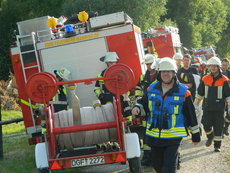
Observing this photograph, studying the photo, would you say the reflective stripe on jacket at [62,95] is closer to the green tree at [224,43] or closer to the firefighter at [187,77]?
the firefighter at [187,77]

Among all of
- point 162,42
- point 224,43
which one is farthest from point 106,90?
point 224,43

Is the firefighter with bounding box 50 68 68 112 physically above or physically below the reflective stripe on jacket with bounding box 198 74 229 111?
above

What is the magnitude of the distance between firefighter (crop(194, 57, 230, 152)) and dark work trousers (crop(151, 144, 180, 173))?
343 cm

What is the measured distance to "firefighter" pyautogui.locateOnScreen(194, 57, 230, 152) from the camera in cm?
890

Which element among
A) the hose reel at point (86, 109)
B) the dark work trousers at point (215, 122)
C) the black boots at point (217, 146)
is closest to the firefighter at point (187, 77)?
the dark work trousers at point (215, 122)

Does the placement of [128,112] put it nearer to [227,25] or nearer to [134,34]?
[134,34]

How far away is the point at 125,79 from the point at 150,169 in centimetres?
204

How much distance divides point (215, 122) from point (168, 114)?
3842 mm

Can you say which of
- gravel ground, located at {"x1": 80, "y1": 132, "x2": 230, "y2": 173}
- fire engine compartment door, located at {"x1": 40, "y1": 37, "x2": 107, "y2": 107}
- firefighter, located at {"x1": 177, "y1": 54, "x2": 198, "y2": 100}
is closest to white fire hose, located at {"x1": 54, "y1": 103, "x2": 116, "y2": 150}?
gravel ground, located at {"x1": 80, "y1": 132, "x2": 230, "y2": 173}

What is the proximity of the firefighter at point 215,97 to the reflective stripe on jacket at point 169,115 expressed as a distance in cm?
357

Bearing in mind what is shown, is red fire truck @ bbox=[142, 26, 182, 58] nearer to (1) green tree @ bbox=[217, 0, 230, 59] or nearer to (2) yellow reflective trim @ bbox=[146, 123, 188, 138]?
(2) yellow reflective trim @ bbox=[146, 123, 188, 138]

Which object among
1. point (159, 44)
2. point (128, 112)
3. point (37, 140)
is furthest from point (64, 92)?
point (159, 44)

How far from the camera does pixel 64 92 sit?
28.9ft

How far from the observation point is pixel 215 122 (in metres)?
9.02
